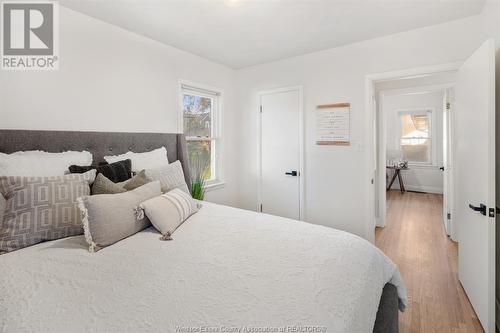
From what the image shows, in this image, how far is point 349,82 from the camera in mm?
2959

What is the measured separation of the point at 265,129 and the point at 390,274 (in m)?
2.51

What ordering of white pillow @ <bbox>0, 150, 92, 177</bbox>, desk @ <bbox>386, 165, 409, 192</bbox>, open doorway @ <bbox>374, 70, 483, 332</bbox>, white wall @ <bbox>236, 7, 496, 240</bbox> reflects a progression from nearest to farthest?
1. white pillow @ <bbox>0, 150, 92, 177</bbox>
2. open doorway @ <bbox>374, 70, 483, 332</bbox>
3. white wall @ <bbox>236, 7, 496, 240</bbox>
4. desk @ <bbox>386, 165, 409, 192</bbox>

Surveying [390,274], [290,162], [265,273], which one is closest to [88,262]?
[265,273]

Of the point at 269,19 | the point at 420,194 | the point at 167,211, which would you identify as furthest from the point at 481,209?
the point at 420,194

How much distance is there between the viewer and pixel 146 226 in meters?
1.74

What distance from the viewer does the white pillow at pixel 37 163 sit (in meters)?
1.62

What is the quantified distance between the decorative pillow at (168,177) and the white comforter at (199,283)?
59 centimetres

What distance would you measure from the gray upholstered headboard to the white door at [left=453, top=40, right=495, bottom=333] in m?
2.56

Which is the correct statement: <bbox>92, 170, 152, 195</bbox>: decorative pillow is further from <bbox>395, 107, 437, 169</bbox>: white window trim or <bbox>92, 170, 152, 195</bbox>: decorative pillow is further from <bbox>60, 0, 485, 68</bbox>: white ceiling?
<bbox>395, 107, 437, 169</bbox>: white window trim

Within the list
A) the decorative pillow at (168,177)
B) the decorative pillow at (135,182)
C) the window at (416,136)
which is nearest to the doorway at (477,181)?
the decorative pillow at (168,177)

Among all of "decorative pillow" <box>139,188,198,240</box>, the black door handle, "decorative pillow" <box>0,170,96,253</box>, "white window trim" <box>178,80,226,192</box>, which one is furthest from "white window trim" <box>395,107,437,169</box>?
"decorative pillow" <box>0,170,96,253</box>

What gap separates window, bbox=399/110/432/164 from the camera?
654cm

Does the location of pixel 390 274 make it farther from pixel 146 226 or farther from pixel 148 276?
pixel 146 226

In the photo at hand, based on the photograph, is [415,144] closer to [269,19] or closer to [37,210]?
[269,19]
